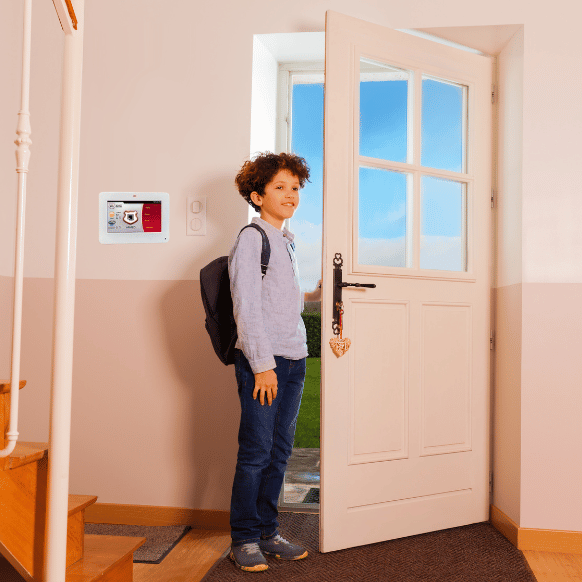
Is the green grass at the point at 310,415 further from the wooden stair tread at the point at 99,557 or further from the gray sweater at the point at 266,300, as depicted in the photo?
the wooden stair tread at the point at 99,557

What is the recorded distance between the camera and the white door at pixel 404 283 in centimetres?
211

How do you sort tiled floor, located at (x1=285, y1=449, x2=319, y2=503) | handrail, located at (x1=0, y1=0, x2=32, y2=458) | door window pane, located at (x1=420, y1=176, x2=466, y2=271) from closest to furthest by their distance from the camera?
1. handrail, located at (x1=0, y1=0, x2=32, y2=458)
2. door window pane, located at (x1=420, y1=176, x2=466, y2=271)
3. tiled floor, located at (x1=285, y1=449, x2=319, y2=503)

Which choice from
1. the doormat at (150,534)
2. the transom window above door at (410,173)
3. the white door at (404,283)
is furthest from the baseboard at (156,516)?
the transom window above door at (410,173)

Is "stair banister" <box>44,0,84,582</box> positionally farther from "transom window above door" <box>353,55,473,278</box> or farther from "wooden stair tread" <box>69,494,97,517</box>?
"transom window above door" <box>353,55,473,278</box>

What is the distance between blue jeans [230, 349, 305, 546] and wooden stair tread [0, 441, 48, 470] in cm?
68

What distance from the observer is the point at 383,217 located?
228cm

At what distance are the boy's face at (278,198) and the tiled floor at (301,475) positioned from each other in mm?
1351

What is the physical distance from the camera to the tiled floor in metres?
2.77

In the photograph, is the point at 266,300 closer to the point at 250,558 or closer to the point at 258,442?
the point at 258,442

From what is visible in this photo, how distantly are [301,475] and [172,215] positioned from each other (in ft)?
5.26

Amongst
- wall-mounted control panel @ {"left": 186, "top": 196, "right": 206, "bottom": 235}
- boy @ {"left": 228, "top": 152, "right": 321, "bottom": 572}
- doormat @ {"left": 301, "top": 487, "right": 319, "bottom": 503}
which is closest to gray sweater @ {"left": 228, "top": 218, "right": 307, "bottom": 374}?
boy @ {"left": 228, "top": 152, "right": 321, "bottom": 572}

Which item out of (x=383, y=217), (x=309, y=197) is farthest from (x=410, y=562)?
(x=309, y=197)

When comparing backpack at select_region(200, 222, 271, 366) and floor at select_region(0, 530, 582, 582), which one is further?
backpack at select_region(200, 222, 271, 366)

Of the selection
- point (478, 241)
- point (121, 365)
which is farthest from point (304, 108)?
point (121, 365)
